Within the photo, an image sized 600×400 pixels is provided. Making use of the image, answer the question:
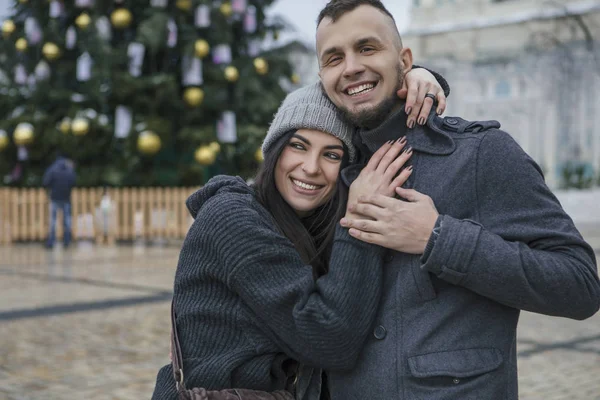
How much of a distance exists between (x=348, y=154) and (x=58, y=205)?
13.4 metres

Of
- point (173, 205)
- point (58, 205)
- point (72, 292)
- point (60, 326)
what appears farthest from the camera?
point (173, 205)

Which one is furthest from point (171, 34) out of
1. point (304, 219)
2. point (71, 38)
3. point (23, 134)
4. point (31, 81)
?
point (304, 219)

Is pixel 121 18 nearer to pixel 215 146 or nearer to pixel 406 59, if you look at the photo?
pixel 215 146

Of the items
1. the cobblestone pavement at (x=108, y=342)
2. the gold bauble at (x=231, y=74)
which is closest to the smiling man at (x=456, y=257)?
the cobblestone pavement at (x=108, y=342)

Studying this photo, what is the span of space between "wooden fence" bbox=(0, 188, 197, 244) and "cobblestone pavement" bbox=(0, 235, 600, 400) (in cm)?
535

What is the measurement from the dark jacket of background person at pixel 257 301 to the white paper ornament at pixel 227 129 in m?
12.9

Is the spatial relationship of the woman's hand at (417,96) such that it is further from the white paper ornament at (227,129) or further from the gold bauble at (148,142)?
the white paper ornament at (227,129)

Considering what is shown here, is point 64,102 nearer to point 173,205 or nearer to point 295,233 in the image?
point 173,205

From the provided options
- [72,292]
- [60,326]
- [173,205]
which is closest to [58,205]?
[173,205]

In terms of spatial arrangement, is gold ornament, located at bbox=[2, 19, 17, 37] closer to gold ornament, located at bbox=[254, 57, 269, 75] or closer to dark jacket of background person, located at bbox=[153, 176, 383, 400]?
gold ornament, located at bbox=[254, 57, 269, 75]

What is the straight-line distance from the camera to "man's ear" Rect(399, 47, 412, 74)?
205 cm

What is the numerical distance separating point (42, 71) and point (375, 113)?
14776 mm

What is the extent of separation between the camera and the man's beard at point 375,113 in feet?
6.29

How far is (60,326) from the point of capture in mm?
6414
